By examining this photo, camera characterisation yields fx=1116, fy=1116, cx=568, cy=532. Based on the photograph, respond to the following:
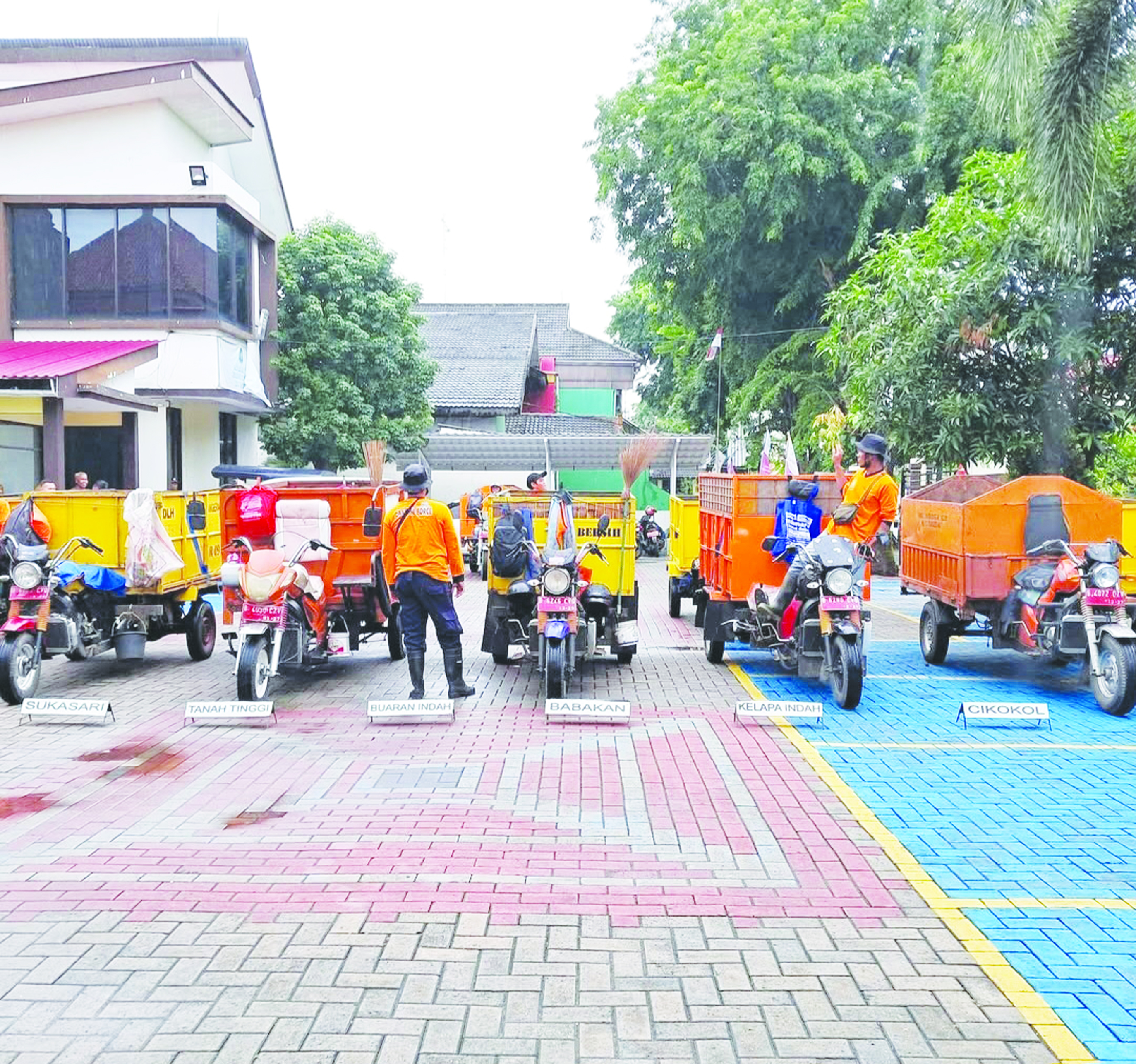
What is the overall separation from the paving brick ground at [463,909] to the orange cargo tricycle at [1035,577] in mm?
2247

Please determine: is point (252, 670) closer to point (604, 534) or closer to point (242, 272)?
point (604, 534)

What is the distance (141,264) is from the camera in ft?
62.8

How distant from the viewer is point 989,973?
395cm

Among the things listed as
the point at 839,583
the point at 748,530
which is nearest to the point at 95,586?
the point at 748,530

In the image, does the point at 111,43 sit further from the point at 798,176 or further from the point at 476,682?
the point at 476,682

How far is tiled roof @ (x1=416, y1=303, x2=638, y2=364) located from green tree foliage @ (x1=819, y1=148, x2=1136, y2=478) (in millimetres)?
30797

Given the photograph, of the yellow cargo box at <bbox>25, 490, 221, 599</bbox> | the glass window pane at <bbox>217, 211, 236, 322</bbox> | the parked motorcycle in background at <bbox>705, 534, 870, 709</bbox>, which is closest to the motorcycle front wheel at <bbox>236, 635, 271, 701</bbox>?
the yellow cargo box at <bbox>25, 490, 221, 599</bbox>

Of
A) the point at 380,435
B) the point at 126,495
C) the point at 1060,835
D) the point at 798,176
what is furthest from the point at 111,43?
the point at 1060,835

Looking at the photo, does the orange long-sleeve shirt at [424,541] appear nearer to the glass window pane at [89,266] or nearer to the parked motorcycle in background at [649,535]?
the glass window pane at [89,266]

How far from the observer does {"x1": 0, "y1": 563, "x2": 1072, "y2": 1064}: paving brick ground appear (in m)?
3.52

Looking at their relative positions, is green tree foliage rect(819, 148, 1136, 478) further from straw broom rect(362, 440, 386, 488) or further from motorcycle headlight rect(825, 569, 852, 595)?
straw broom rect(362, 440, 386, 488)

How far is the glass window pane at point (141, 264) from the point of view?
19125 mm

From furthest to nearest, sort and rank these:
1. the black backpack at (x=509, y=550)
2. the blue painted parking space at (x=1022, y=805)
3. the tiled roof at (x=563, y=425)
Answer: the tiled roof at (x=563, y=425), the black backpack at (x=509, y=550), the blue painted parking space at (x=1022, y=805)

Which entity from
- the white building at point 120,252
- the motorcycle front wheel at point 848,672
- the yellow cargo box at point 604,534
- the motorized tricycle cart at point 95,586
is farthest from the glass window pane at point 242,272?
the motorcycle front wheel at point 848,672
